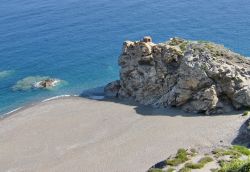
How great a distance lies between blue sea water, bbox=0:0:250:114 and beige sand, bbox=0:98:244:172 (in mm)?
11714

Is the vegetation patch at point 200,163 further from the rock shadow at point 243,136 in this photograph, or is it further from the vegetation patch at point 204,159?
the rock shadow at point 243,136

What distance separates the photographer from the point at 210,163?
4353 centimetres

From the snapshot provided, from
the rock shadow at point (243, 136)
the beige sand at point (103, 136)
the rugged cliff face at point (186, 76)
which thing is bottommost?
the beige sand at point (103, 136)

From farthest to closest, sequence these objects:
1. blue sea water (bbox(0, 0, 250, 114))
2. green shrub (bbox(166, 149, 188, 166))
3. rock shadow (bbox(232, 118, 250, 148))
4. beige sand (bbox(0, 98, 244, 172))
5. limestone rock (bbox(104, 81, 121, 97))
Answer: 1. blue sea water (bbox(0, 0, 250, 114))
2. limestone rock (bbox(104, 81, 121, 97))
3. beige sand (bbox(0, 98, 244, 172))
4. rock shadow (bbox(232, 118, 250, 148))
5. green shrub (bbox(166, 149, 188, 166))

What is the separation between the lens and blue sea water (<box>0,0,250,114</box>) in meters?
83.2

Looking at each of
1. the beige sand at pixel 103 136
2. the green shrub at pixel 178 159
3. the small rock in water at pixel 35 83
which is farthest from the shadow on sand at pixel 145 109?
the green shrub at pixel 178 159

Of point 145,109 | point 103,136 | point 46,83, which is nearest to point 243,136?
point 145,109

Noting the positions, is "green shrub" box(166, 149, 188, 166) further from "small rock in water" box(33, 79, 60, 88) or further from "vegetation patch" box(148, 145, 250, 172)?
"small rock in water" box(33, 79, 60, 88)

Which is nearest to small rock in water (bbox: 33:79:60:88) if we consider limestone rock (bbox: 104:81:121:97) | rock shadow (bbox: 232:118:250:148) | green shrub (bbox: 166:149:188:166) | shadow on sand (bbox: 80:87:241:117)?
shadow on sand (bbox: 80:87:241:117)

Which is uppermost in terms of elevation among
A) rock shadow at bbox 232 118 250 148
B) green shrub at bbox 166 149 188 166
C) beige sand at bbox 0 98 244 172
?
green shrub at bbox 166 149 188 166

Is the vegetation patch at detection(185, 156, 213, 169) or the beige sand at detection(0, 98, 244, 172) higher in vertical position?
the vegetation patch at detection(185, 156, 213, 169)

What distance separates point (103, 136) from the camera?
5947cm

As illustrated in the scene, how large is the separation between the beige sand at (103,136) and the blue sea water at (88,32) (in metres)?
11.7

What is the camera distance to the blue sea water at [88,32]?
83188mm
